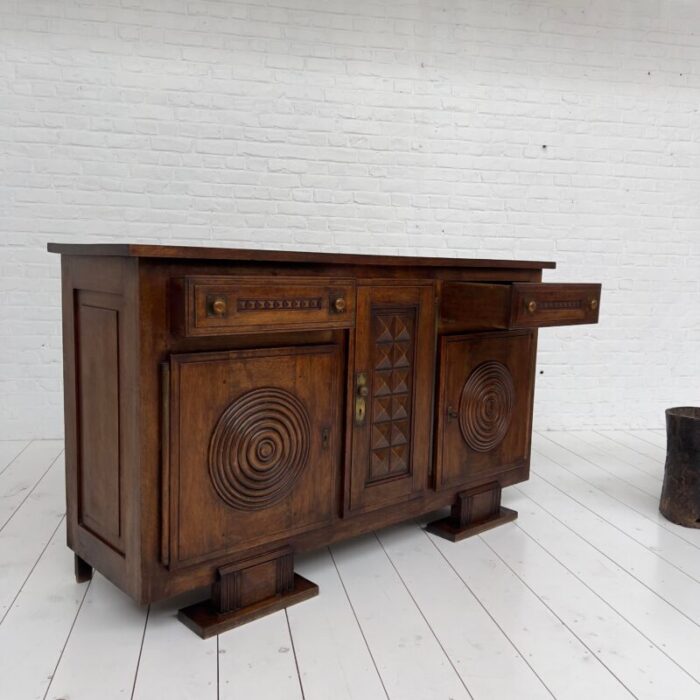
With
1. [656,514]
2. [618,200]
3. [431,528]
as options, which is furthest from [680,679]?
[618,200]

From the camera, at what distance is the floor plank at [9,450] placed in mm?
3145

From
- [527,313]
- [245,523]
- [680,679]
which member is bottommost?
[680,679]

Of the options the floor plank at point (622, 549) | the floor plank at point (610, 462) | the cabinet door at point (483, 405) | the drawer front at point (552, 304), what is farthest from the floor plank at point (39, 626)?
the floor plank at point (610, 462)

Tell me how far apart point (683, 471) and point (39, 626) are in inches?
84.3

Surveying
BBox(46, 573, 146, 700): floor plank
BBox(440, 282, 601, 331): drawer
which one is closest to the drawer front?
BBox(440, 282, 601, 331): drawer

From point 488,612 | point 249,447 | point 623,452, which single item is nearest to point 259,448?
point 249,447

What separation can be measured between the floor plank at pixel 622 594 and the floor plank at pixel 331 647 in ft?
1.97

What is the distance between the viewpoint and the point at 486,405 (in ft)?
8.01

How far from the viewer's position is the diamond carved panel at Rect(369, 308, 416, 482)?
210 centimetres

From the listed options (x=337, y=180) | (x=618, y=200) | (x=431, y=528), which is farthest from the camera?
(x=618, y=200)

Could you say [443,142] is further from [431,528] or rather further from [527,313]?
[431,528]

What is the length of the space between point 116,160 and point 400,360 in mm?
2002

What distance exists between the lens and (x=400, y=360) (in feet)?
7.07

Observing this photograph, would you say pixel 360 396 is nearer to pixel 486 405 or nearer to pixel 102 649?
pixel 486 405
